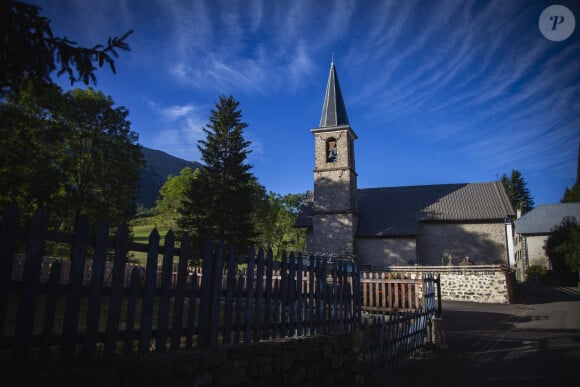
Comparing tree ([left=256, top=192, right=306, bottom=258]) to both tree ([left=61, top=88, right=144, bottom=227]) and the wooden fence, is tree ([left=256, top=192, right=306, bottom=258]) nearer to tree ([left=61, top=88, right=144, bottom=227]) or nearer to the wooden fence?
tree ([left=61, top=88, right=144, bottom=227])

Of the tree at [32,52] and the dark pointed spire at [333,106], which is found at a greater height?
the dark pointed spire at [333,106]

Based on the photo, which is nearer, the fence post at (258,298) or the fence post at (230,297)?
the fence post at (230,297)

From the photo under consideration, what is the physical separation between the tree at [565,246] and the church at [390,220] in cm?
955

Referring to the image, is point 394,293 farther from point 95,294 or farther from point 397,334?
point 95,294

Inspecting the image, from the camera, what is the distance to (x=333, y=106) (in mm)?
31047

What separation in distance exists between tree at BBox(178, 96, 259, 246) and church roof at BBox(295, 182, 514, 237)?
258 inches

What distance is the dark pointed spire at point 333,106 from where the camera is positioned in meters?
30.5

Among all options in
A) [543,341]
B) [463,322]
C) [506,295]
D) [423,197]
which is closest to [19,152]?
[463,322]

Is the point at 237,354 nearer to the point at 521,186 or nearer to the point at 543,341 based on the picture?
the point at 543,341

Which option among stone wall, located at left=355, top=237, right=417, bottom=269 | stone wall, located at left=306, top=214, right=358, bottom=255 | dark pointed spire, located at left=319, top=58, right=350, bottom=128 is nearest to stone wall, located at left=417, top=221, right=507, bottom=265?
stone wall, located at left=355, top=237, right=417, bottom=269

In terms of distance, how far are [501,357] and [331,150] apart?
23.9 meters

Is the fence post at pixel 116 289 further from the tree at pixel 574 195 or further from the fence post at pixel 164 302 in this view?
the tree at pixel 574 195

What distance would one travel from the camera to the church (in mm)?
27922

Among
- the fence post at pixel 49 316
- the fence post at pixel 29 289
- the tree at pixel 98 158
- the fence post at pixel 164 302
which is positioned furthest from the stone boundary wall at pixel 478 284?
the tree at pixel 98 158
